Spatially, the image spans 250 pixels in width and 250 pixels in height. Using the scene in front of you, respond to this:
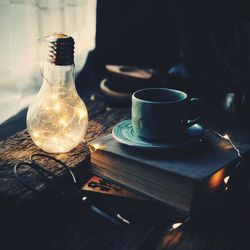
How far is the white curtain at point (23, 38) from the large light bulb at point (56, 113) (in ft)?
0.86

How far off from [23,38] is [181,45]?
29.9 inches

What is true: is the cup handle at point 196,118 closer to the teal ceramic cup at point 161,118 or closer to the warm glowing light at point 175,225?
the teal ceramic cup at point 161,118

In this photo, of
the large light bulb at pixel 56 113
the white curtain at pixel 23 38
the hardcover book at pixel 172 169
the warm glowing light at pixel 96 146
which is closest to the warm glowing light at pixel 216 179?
the hardcover book at pixel 172 169

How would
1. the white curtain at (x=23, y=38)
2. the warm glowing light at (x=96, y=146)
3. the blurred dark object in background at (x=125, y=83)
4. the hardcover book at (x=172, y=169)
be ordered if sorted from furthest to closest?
1. the blurred dark object in background at (x=125, y=83)
2. the white curtain at (x=23, y=38)
3. the warm glowing light at (x=96, y=146)
4. the hardcover book at (x=172, y=169)

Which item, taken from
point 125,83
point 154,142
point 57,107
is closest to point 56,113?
point 57,107

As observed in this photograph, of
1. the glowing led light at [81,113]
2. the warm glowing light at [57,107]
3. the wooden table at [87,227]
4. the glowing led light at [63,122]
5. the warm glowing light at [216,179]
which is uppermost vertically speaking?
the warm glowing light at [57,107]

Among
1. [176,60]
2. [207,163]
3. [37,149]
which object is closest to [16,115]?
[37,149]

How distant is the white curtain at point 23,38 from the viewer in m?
1.12

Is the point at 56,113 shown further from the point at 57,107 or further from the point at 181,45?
the point at 181,45

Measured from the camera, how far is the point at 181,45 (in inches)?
64.2

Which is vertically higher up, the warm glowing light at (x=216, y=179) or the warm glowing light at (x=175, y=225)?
the warm glowing light at (x=216, y=179)

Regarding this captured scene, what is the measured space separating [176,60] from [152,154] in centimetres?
109

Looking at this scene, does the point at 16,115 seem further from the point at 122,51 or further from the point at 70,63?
the point at 122,51

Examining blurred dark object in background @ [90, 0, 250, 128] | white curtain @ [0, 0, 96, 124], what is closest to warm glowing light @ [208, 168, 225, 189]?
blurred dark object in background @ [90, 0, 250, 128]
